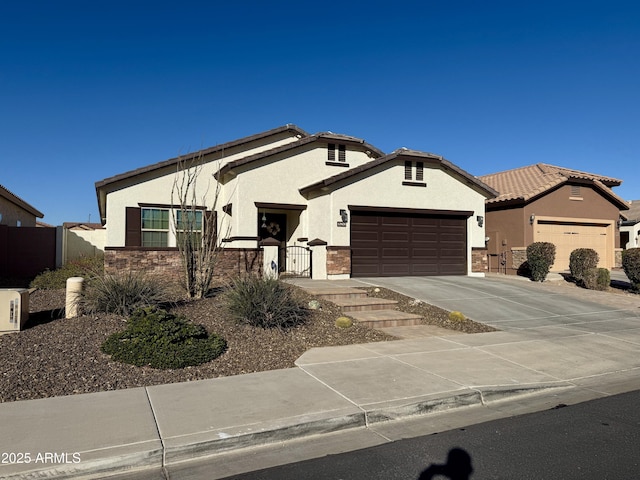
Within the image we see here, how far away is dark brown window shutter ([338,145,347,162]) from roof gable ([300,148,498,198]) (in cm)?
193

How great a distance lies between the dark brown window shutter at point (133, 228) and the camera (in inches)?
660

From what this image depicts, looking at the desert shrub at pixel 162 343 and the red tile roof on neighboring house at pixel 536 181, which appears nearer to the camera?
the desert shrub at pixel 162 343

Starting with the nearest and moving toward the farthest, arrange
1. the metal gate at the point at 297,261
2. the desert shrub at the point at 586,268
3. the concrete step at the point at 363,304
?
the concrete step at the point at 363,304
the metal gate at the point at 297,261
the desert shrub at the point at 586,268

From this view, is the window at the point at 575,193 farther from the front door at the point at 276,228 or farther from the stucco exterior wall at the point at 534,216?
the front door at the point at 276,228

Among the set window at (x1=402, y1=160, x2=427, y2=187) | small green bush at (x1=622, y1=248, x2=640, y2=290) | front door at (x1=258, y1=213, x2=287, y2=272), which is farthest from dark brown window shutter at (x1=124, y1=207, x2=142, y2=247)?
small green bush at (x1=622, y1=248, x2=640, y2=290)

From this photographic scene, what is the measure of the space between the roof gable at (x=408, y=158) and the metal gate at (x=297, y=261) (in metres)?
2.12

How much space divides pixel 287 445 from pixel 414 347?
4479 millimetres

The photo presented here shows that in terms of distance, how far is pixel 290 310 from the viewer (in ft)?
31.9

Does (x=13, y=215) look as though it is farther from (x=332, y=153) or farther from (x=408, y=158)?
(x=408, y=158)

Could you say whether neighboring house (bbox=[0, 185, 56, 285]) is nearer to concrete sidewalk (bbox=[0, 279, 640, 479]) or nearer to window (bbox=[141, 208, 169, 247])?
window (bbox=[141, 208, 169, 247])

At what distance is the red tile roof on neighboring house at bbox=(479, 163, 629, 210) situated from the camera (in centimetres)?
2194

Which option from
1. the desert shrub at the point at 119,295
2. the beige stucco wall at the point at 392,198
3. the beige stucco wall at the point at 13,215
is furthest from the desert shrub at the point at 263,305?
the beige stucco wall at the point at 13,215

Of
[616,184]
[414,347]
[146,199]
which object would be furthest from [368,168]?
[616,184]

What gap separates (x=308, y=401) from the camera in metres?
5.87
